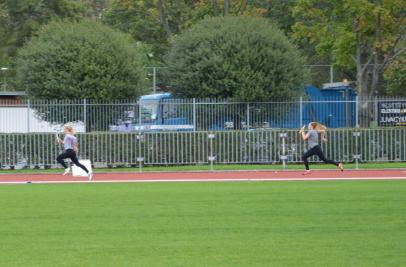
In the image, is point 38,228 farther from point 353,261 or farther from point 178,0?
point 178,0

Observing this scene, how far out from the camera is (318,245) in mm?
12227

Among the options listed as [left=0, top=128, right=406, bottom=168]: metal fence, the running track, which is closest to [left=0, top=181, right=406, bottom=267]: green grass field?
the running track

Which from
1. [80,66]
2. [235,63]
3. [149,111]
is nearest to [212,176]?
[149,111]

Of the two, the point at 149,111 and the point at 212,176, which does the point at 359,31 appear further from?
the point at 212,176

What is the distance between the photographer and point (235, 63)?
111ft

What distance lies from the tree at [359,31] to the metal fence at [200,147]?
5.98 ft

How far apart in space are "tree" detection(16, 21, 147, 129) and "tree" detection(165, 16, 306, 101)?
196 cm

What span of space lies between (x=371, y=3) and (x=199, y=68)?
7433 mm

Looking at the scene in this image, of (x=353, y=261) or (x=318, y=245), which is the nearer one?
(x=353, y=261)

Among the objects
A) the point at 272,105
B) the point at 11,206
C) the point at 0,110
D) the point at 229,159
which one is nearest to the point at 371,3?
the point at 272,105

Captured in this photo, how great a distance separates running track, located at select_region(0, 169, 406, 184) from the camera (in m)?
26.9

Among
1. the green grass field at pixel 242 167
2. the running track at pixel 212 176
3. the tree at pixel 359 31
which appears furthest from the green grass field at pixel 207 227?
the tree at pixel 359 31

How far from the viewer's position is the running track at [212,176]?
1059 inches

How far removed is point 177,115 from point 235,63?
9.86 feet
